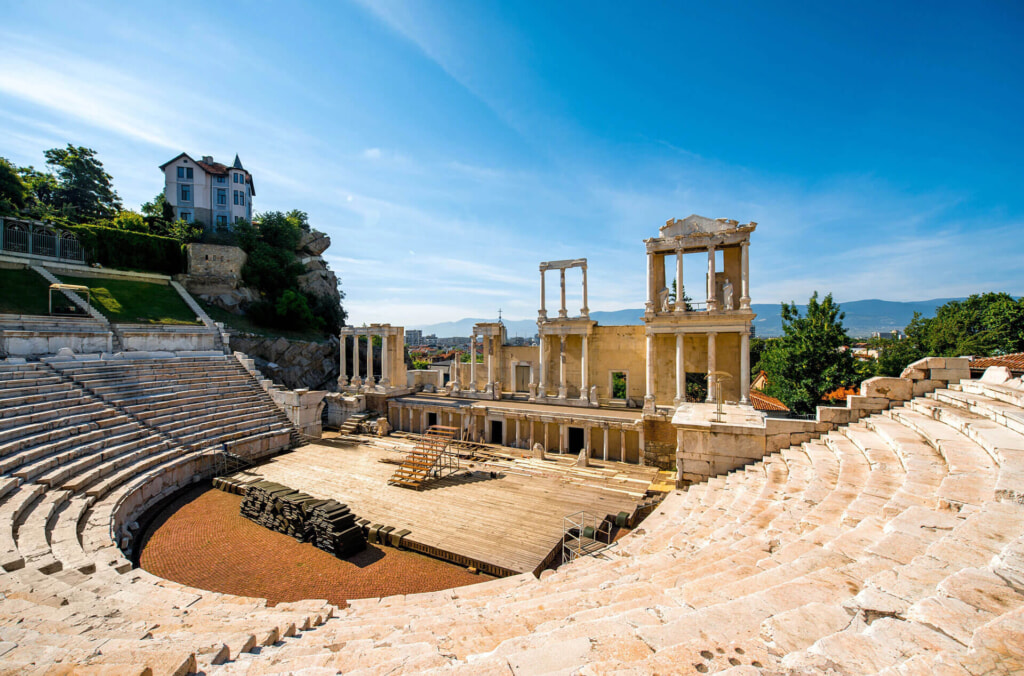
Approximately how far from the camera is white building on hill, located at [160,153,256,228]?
4809 centimetres

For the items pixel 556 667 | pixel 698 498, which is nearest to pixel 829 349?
pixel 698 498

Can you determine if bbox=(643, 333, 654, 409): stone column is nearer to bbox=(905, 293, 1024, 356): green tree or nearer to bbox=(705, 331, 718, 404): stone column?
bbox=(705, 331, 718, 404): stone column

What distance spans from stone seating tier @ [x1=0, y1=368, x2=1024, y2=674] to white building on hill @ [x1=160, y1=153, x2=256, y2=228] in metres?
48.1

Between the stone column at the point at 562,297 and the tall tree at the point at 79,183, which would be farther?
the tall tree at the point at 79,183

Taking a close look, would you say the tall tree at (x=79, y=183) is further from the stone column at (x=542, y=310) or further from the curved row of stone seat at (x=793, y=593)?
the curved row of stone seat at (x=793, y=593)

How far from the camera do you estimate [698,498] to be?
11.7 m

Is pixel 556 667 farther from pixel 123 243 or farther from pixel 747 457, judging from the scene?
pixel 123 243

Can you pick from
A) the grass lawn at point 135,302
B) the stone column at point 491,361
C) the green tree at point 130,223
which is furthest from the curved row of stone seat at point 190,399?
the green tree at point 130,223

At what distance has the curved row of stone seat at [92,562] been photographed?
4.76 m

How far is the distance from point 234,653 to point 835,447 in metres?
13.2

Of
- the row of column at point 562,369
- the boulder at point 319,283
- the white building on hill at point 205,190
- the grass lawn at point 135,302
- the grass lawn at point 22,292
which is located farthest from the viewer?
the white building on hill at point 205,190

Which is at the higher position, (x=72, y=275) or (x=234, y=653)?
(x=72, y=275)

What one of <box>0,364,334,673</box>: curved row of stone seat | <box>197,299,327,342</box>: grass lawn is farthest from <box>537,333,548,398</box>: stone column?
<box>197,299,327,342</box>: grass lawn

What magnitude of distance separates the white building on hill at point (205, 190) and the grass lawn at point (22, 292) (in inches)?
783
